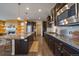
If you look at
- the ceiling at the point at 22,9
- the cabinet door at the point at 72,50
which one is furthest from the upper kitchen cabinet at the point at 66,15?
the cabinet door at the point at 72,50

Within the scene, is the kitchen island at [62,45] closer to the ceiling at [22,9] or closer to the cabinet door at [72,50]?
the cabinet door at [72,50]

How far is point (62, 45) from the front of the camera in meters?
1.93

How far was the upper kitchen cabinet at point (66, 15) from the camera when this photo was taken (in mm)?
2012

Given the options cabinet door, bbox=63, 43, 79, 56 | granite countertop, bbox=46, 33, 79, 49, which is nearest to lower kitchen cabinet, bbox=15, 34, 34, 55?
granite countertop, bbox=46, 33, 79, 49

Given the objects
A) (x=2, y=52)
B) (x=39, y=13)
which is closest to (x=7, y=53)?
(x=2, y=52)

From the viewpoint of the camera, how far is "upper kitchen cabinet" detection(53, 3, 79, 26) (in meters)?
2.01

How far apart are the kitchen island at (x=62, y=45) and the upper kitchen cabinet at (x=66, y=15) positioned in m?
0.33

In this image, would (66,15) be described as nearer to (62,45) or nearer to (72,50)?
(62,45)

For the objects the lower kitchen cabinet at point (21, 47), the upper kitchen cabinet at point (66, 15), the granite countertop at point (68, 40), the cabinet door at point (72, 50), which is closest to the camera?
the cabinet door at point (72, 50)

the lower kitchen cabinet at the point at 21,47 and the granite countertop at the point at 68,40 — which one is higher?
the granite countertop at the point at 68,40

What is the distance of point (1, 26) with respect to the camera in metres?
1.70

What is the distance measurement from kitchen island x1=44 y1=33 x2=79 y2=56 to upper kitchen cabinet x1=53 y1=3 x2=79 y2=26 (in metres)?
0.33

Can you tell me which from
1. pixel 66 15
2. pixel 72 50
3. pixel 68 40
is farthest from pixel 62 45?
pixel 66 15

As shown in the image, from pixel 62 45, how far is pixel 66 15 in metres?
0.74
